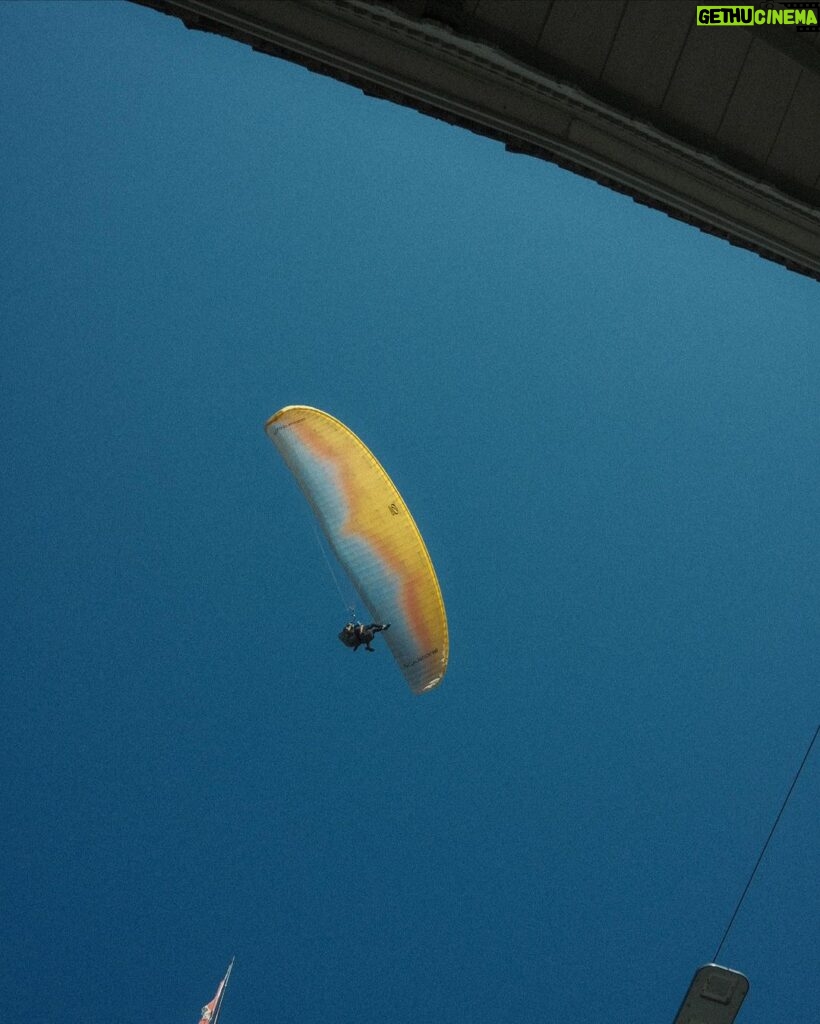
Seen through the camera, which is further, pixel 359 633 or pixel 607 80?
pixel 359 633

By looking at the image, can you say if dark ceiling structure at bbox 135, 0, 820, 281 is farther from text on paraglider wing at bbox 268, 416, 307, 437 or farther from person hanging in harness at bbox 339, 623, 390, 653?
person hanging in harness at bbox 339, 623, 390, 653

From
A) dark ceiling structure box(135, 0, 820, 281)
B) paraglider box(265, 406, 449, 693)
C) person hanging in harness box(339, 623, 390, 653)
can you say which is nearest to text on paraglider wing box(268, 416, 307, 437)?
paraglider box(265, 406, 449, 693)

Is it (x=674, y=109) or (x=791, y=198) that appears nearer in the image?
(x=674, y=109)

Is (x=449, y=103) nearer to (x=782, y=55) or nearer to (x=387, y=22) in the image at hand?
(x=387, y=22)

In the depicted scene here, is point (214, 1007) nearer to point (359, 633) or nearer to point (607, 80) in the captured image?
point (359, 633)

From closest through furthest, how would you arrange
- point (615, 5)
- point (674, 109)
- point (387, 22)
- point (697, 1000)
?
point (697, 1000)
point (387, 22)
point (615, 5)
point (674, 109)

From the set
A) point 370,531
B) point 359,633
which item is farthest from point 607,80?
point 359,633

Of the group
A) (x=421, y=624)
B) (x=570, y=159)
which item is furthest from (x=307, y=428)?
(x=570, y=159)

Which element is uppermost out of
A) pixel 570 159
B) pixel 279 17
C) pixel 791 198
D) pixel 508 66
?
pixel 791 198
